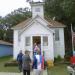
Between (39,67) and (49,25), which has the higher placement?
(49,25)

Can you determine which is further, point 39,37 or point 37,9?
point 37,9

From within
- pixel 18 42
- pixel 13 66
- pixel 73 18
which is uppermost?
pixel 73 18

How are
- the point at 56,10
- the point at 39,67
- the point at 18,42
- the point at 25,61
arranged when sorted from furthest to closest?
the point at 56,10 < the point at 18,42 < the point at 25,61 < the point at 39,67

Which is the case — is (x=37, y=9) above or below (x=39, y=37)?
above

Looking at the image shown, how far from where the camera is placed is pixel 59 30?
4047 cm

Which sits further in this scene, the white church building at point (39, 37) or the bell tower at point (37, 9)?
the bell tower at point (37, 9)

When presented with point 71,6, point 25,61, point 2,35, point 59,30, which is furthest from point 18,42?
point 2,35

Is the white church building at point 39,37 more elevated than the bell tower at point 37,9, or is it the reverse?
the bell tower at point 37,9

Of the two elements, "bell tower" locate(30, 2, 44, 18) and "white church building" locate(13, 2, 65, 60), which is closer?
"white church building" locate(13, 2, 65, 60)

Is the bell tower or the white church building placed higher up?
the bell tower

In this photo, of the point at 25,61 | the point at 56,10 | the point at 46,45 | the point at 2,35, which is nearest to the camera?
the point at 25,61

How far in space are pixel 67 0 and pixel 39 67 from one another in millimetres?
23495

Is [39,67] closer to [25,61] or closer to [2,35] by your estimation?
[25,61]

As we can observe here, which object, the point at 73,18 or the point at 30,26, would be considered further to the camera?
the point at 73,18
